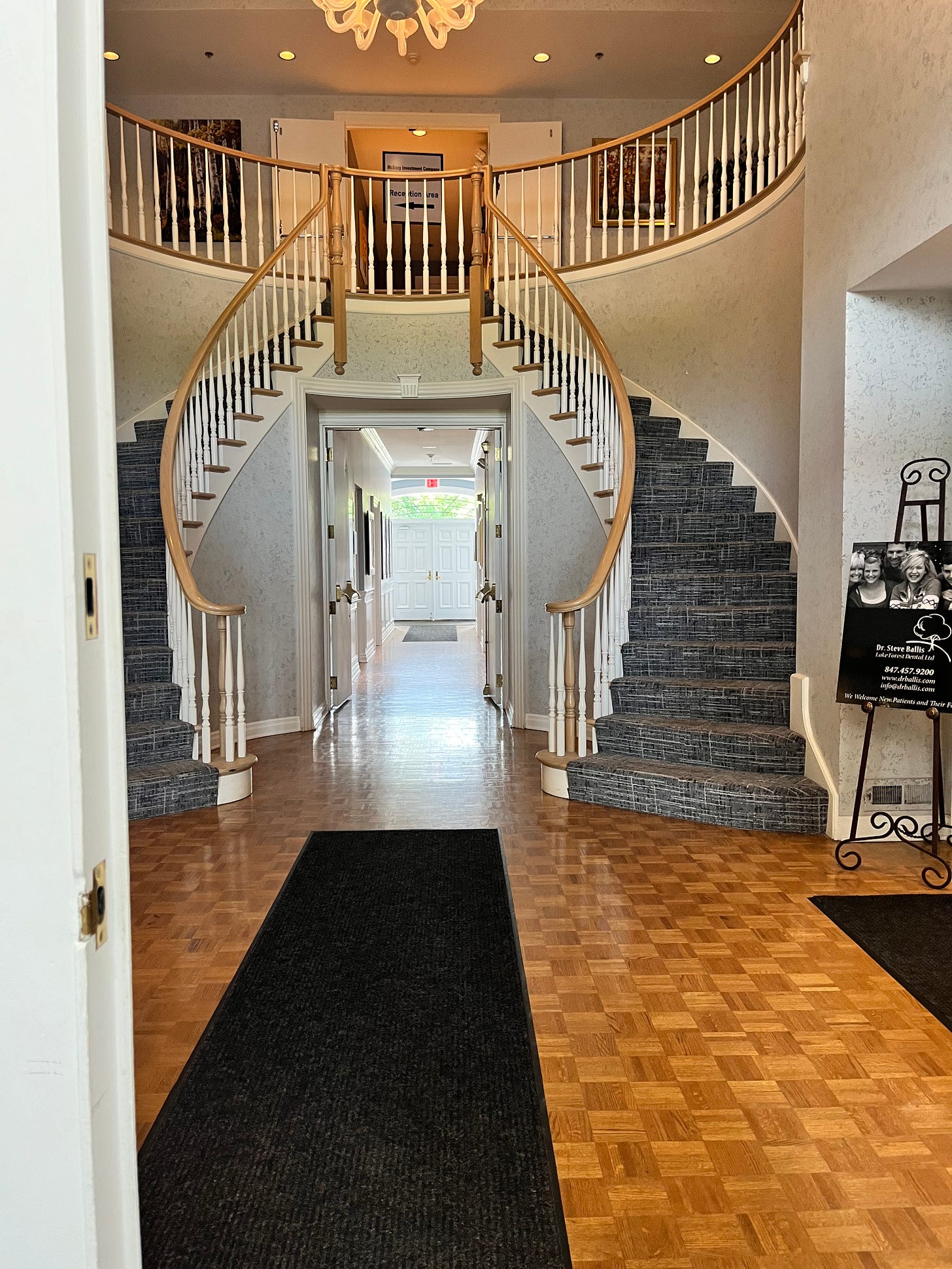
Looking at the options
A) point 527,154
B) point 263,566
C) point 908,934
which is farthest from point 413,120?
point 908,934

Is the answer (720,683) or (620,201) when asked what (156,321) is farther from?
(720,683)

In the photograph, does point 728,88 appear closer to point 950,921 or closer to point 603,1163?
point 950,921

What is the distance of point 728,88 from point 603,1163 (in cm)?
604

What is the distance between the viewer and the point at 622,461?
5137mm

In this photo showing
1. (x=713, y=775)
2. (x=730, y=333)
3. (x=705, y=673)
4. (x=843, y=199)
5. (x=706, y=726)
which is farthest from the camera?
(x=730, y=333)

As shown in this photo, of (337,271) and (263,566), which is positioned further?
(263,566)

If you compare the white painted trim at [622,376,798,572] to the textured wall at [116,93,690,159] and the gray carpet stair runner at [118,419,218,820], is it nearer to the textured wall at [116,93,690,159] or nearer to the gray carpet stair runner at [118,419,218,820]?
the textured wall at [116,93,690,159]

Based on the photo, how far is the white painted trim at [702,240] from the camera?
5.34m

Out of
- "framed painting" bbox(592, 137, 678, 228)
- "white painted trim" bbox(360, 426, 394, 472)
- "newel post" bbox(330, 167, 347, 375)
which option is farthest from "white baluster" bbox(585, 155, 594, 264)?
"white painted trim" bbox(360, 426, 394, 472)

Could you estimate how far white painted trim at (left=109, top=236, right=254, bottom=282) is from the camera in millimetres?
6234

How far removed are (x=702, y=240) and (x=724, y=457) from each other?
4.94ft

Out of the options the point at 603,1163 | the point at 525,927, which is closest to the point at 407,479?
the point at 525,927

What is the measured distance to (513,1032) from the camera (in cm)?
238

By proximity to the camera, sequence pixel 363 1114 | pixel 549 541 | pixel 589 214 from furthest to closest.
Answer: pixel 589 214 < pixel 549 541 < pixel 363 1114
